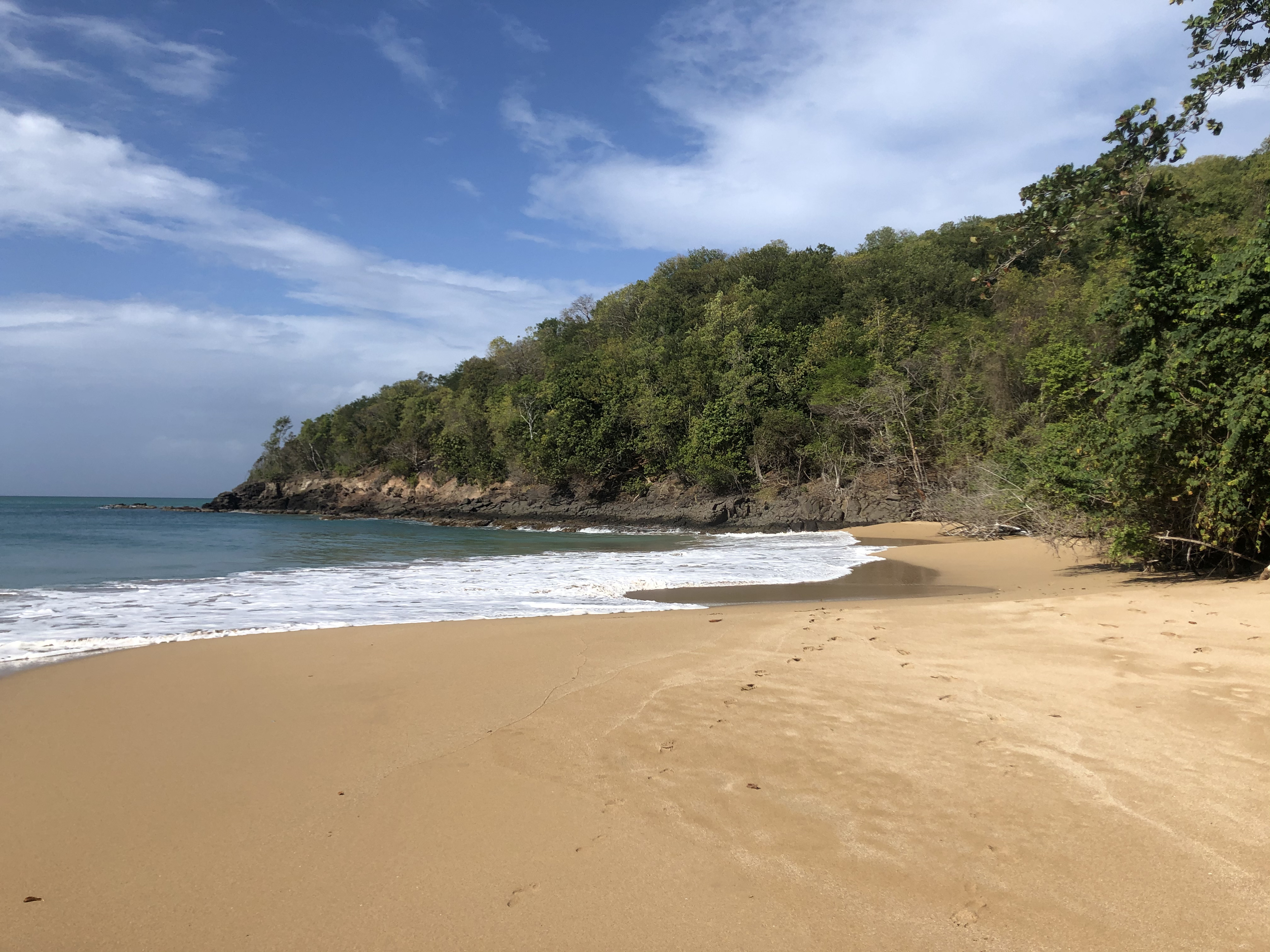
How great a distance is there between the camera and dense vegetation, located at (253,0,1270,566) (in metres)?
8.38

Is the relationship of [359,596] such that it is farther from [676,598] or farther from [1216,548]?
[1216,548]

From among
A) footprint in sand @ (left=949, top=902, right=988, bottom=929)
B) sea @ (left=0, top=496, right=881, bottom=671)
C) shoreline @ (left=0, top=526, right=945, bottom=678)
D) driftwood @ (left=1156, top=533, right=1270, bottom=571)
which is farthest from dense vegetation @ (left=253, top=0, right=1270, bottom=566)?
footprint in sand @ (left=949, top=902, right=988, bottom=929)

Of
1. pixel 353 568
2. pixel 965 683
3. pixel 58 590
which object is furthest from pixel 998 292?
pixel 58 590

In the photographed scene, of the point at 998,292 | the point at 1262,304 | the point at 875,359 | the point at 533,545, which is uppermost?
the point at 998,292

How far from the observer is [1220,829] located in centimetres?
283

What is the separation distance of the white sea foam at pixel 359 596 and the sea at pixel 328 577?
0.04 meters

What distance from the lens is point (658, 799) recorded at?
334 centimetres

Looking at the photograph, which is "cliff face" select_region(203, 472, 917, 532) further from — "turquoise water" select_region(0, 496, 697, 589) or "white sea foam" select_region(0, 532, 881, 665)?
"white sea foam" select_region(0, 532, 881, 665)

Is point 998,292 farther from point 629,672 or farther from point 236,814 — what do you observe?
point 236,814

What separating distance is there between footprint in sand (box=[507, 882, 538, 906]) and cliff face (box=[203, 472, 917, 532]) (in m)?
30.2

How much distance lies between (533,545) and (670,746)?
2074cm

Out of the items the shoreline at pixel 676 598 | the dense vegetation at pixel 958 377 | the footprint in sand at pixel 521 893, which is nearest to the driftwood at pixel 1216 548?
the dense vegetation at pixel 958 377

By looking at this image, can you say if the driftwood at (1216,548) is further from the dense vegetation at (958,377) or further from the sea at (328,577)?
the sea at (328,577)

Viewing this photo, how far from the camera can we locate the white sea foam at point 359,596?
25.7 ft
